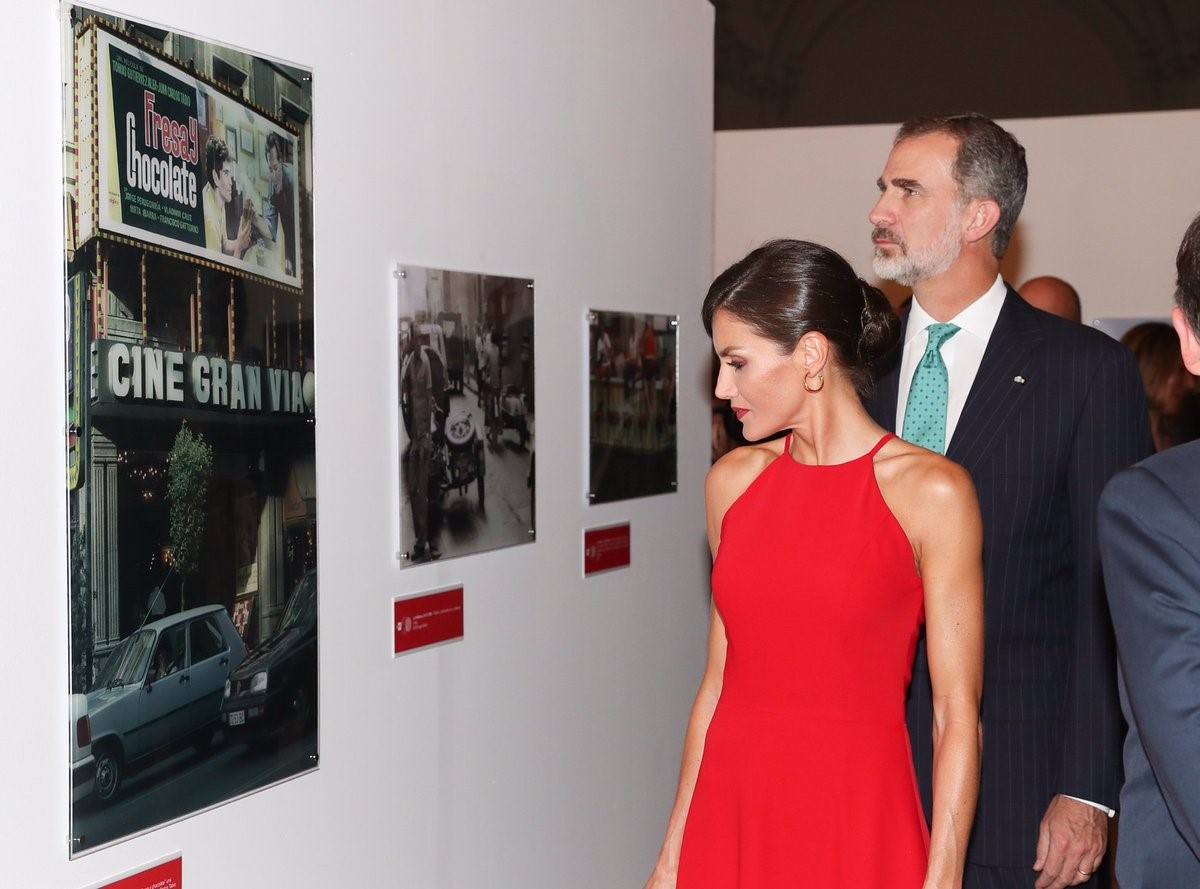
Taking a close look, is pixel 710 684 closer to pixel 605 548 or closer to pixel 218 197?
pixel 218 197

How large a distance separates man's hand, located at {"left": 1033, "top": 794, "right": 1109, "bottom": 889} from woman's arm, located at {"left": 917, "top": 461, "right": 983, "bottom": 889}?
24.1 inches

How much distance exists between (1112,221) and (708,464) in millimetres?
2035

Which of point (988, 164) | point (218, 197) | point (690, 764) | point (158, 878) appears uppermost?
point (988, 164)

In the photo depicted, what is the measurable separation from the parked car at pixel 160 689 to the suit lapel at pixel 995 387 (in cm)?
163

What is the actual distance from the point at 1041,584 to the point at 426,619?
160cm

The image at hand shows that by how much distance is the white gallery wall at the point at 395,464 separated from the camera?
252 cm

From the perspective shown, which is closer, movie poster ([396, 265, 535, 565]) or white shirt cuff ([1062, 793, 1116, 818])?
white shirt cuff ([1062, 793, 1116, 818])

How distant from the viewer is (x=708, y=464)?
590 centimetres

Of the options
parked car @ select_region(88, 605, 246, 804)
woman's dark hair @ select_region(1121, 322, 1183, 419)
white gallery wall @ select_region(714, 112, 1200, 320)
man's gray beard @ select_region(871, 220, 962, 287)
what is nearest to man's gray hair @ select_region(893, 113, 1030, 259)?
man's gray beard @ select_region(871, 220, 962, 287)

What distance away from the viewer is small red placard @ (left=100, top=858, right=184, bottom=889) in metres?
2.74

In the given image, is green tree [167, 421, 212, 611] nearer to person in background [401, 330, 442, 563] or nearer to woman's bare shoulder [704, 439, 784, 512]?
person in background [401, 330, 442, 563]

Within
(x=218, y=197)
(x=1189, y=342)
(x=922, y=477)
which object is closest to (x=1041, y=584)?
(x=922, y=477)

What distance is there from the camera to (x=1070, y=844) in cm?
300

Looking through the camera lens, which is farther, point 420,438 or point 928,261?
point 420,438
